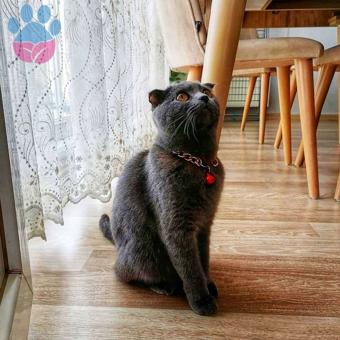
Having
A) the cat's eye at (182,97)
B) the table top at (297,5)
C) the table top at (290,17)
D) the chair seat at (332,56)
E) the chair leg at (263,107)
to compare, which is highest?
the table top at (297,5)

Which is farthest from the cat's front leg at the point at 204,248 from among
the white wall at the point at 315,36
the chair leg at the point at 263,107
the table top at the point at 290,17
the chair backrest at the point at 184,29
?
the white wall at the point at 315,36

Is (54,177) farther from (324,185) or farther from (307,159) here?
(324,185)

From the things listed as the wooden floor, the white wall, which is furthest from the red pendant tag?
the white wall

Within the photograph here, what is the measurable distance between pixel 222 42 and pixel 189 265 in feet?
1.76

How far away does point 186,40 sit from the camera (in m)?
1.20

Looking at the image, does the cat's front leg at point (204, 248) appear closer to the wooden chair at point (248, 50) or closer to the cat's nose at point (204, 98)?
the cat's nose at point (204, 98)

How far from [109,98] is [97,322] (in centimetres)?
68

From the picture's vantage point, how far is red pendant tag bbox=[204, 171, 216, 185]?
677 mm

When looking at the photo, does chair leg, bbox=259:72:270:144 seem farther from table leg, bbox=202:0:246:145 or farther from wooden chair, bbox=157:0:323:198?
table leg, bbox=202:0:246:145

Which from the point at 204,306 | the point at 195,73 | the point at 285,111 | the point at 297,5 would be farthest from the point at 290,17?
the point at 204,306

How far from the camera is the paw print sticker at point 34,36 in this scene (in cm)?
66

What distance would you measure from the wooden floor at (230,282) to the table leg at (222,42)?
1.30 feet

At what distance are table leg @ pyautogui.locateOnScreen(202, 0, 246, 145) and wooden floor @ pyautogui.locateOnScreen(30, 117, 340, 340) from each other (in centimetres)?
40

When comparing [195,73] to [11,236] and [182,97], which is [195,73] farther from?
[11,236]
